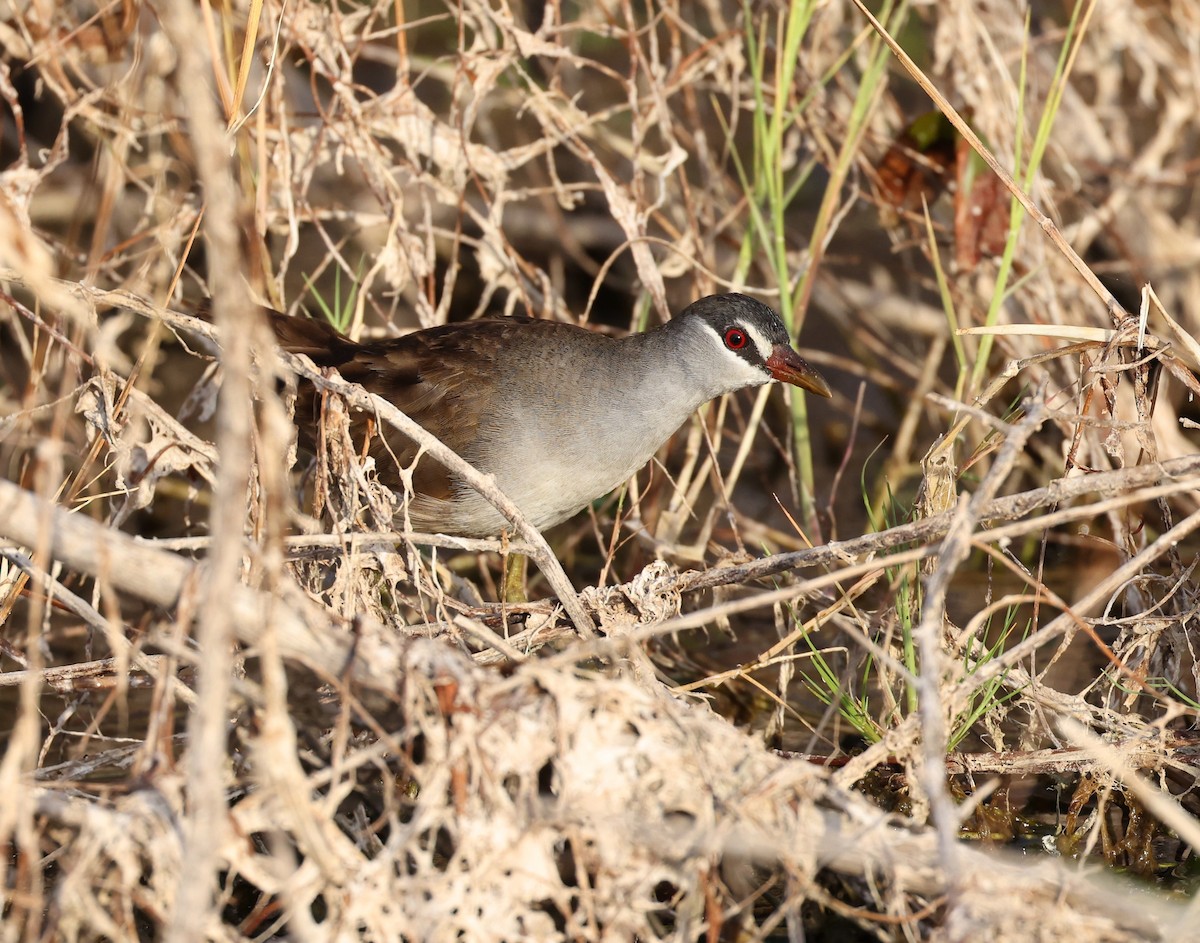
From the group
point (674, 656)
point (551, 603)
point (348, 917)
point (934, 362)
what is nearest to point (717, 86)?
point (934, 362)

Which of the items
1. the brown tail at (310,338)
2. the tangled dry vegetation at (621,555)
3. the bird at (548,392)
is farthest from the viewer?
the brown tail at (310,338)

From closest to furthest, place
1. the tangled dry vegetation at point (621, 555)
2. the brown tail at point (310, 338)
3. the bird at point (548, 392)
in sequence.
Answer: the tangled dry vegetation at point (621, 555)
the bird at point (548, 392)
the brown tail at point (310, 338)

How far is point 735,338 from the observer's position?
3.71 meters

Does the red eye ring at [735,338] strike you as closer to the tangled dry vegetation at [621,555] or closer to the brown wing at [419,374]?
the tangled dry vegetation at [621,555]

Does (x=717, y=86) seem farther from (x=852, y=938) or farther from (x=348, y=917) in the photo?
(x=348, y=917)

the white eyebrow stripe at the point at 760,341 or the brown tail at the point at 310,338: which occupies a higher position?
the white eyebrow stripe at the point at 760,341

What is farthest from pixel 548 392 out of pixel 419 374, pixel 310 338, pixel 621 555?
pixel 621 555

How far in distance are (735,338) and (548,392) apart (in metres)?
0.52

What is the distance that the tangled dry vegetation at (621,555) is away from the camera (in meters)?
2.04

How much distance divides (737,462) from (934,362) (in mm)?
1210

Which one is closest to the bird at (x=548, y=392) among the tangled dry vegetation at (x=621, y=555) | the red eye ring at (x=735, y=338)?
the red eye ring at (x=735, y=338)

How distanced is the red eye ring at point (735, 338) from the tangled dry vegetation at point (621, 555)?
0.33 m

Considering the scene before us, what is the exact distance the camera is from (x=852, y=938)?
2.71 metres

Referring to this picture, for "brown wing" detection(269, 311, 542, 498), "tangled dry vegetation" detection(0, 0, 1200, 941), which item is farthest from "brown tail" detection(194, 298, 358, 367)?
"tangled dry vegetation" detection(0, 0, 1200, 941)
